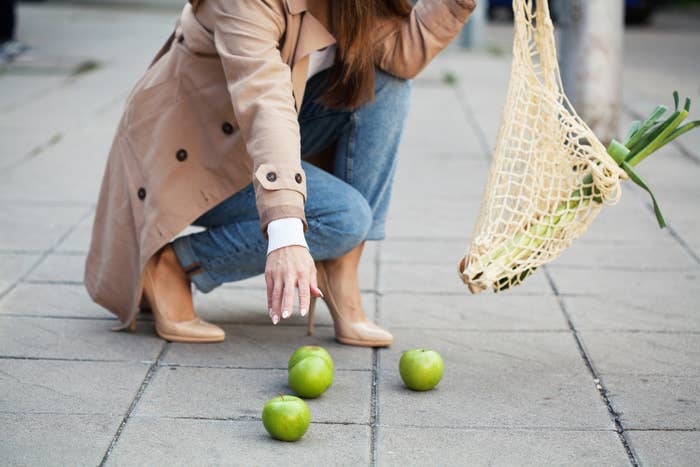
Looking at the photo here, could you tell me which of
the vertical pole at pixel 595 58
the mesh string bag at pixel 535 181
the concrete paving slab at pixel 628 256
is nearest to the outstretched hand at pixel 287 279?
the mesh string bag at pixel 535 181

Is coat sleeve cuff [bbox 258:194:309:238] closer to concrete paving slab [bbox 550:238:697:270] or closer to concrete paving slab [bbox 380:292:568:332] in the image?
concrete paving slab [bbox 380:292:568:332]

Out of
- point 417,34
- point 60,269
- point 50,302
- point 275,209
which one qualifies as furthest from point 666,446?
point 60,269

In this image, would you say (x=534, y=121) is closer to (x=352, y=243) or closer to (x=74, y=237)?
(x=352, y=243)

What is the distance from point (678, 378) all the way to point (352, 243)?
3.62 feet

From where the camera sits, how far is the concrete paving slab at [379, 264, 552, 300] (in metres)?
4.01

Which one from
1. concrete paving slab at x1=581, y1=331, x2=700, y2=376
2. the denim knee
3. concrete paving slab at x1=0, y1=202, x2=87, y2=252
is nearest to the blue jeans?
the denim knee

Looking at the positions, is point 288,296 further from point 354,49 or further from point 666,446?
point 666,446

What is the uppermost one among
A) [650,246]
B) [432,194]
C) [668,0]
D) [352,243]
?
[352,243]

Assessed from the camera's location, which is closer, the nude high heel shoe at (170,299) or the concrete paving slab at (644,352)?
the concrete paving slab at (644,352)

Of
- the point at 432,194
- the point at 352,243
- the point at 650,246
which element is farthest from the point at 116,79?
the point at 352,243

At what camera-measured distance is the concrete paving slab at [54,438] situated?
2.51 meters

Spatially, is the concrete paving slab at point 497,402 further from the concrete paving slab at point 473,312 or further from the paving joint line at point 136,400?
the paving joint line at point 136,400

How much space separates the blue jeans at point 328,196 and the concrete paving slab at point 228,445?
26.2 inches

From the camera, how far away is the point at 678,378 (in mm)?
3111
